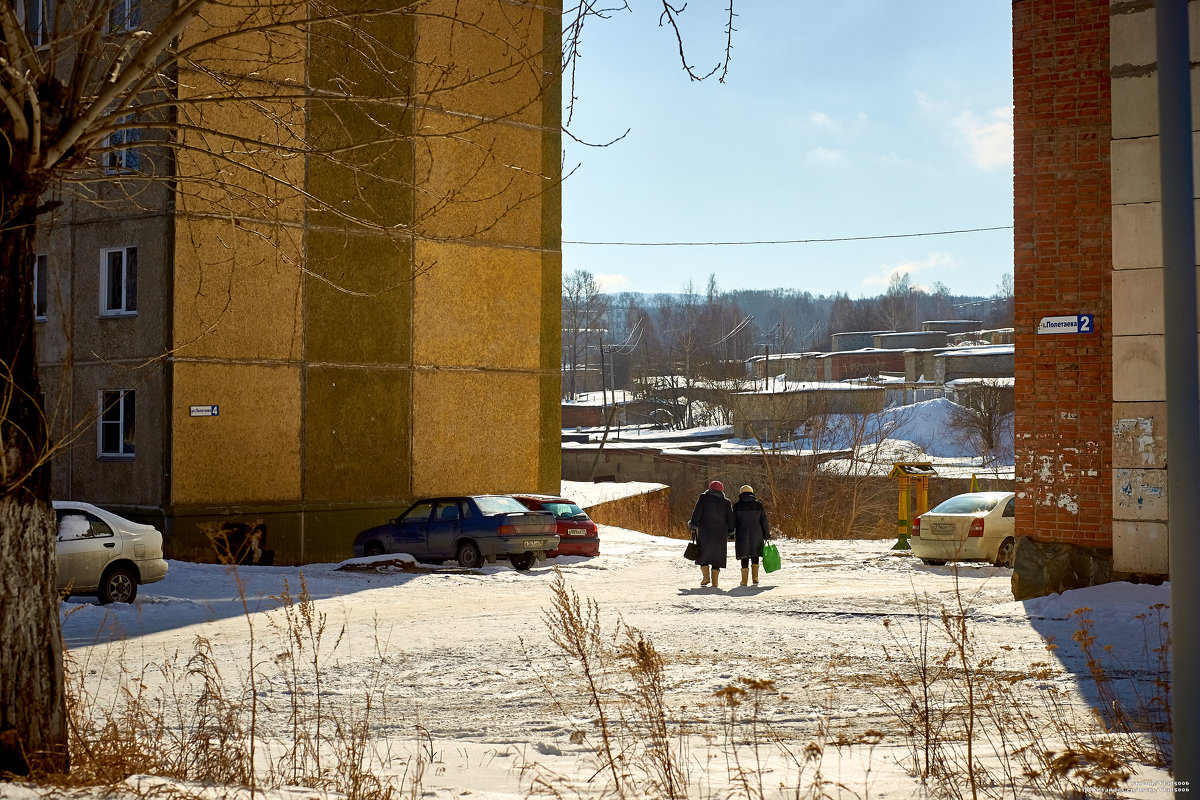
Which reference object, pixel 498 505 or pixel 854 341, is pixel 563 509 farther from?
pixel 854 341

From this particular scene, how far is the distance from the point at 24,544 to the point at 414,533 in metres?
17.2

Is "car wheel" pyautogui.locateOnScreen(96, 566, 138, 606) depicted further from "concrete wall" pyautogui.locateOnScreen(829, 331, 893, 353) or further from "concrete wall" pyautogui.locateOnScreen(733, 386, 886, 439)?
"concrete wall" pyautogui.locateOnScreen(829, 331, 893, 353)

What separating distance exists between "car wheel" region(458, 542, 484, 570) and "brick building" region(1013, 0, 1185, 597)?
10476 millimetres

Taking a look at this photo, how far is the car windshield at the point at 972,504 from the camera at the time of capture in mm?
22656

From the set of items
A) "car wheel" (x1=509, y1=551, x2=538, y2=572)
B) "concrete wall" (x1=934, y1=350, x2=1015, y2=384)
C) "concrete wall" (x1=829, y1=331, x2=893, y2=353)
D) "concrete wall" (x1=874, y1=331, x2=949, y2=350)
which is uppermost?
"concrete wall" (x1=829, y1=331, x2=893, y2=353)

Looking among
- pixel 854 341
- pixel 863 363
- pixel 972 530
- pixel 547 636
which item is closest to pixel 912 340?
pixel 863 363

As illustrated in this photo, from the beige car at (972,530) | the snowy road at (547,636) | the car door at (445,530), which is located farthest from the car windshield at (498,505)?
the beige car at (972,530)

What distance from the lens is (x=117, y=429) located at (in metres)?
24.0

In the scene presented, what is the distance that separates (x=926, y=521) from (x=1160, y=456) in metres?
9.69

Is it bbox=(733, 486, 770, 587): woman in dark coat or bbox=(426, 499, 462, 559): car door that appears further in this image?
bbox=(426, 499, 462, 559): car door

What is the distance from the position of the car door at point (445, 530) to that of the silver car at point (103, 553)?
671cm

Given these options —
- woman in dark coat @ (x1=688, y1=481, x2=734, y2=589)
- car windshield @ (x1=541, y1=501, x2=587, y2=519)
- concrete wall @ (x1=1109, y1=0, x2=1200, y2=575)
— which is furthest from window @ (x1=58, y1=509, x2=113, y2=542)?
concrete wall @ (x1=1109, y1=0, x2=1200, y2=575)

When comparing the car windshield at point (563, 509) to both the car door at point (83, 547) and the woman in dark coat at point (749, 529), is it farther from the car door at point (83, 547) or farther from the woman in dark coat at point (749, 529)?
the car door at point (83, 547)

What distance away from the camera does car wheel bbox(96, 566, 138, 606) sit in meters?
15.6
